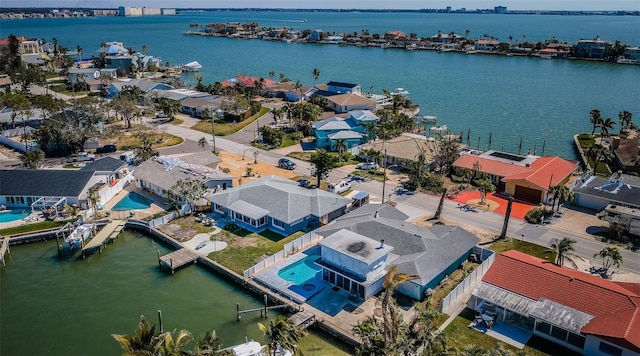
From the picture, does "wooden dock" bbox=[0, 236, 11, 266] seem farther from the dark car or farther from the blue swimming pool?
the dark car

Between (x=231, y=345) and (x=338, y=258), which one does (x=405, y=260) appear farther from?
(x=231, y=345)

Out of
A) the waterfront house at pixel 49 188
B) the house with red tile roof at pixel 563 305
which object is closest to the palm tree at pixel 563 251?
the house with red tile roof at pixel 563 305

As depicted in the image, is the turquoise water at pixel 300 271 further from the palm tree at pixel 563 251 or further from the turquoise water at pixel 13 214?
the turquoise water at pixel 13 214

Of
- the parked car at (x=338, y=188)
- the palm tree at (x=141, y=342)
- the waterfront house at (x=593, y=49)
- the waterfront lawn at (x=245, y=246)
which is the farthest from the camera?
the waterfront house at (x=593, y=49)

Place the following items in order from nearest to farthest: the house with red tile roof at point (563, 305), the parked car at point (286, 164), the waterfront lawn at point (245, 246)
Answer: the house with red tile roof at point (563, 305), the waterfront lawn at point (245, 246), the parked car at point (286, 164)

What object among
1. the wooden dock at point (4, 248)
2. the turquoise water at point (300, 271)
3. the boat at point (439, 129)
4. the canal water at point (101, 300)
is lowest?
the canal water at point (101, 300)

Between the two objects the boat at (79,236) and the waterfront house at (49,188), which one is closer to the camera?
the boat at (79,236)

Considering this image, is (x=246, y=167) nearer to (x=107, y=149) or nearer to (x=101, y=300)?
(x=107, y=149)

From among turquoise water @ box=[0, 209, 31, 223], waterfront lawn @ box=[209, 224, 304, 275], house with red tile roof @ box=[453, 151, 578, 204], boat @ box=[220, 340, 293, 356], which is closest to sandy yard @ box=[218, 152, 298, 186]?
waterfront lawn @ box=[209, 224, 304, 275]
